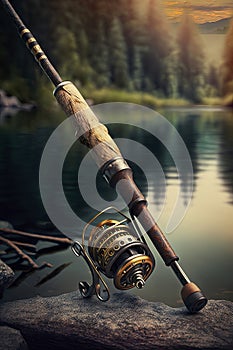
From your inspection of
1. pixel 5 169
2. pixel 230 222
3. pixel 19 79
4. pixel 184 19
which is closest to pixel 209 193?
pixel 230 222

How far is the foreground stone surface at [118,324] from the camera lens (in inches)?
91.7

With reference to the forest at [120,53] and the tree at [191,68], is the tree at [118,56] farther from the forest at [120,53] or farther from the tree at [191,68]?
the tree at [191,68]

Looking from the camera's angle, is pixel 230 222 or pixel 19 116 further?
pixel 19 116

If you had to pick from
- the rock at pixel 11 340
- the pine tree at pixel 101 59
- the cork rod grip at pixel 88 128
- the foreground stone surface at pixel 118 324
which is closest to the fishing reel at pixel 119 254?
the foreground stone surface at pixel 118 324

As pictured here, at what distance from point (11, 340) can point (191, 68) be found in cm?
254

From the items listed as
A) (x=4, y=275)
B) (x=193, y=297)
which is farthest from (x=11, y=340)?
(x=193, y=297)

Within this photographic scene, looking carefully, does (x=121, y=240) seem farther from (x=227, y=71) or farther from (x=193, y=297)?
(x=227, y=71)

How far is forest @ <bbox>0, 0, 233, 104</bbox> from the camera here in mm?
4266

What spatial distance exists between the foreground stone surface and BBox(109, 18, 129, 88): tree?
2125mm

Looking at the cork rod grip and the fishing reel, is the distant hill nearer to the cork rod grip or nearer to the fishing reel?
the cork rod grip

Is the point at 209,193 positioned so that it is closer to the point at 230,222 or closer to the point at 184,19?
the point at 230,222

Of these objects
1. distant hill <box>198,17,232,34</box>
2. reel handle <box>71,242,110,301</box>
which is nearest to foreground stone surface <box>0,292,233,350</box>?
reel handle <box>71,242,110,301</box>

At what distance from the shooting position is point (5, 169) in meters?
4.38

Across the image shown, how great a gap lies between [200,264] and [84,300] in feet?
2.48
